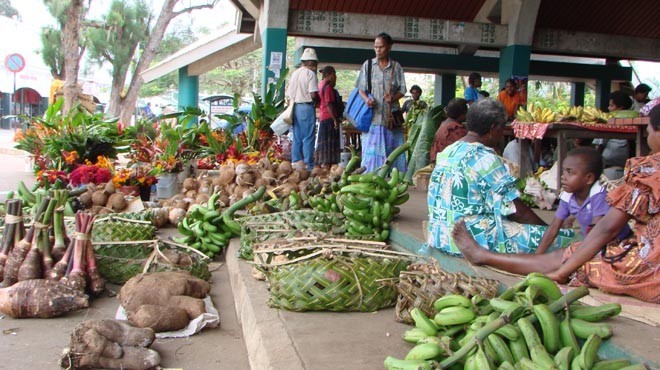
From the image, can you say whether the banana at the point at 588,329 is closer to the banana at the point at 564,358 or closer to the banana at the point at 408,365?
the banana at the point at 564,358

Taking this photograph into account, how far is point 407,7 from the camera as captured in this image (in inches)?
487

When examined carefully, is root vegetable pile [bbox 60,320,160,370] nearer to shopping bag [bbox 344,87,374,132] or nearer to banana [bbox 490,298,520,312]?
banana [bbox 490,298,520,312]

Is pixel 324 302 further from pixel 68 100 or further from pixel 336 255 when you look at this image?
pixel 68 100

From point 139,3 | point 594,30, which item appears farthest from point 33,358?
point 139,3

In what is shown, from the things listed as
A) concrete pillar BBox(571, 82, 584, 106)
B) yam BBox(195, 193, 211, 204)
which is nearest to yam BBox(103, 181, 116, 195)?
yam BBox(195, 193, 211, 204)

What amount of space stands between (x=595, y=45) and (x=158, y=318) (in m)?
12.3

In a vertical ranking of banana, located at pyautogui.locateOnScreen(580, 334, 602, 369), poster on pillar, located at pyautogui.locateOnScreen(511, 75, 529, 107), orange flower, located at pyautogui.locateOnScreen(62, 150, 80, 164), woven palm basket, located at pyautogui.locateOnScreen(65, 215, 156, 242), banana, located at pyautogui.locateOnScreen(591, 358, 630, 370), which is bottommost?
woven palm basket, located at pyautogui.locateOnScreen(65, 215, 156, 242)

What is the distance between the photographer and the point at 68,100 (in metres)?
16.8

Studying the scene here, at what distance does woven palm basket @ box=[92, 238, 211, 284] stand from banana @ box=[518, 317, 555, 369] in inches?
121

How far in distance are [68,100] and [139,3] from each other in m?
16.2

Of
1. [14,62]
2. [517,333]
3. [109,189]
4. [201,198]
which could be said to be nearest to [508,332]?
[517,333]

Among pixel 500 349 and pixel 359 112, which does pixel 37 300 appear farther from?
pixel 359 112

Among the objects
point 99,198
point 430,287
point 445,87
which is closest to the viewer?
point 430,287

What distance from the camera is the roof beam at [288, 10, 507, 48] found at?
11805mm
